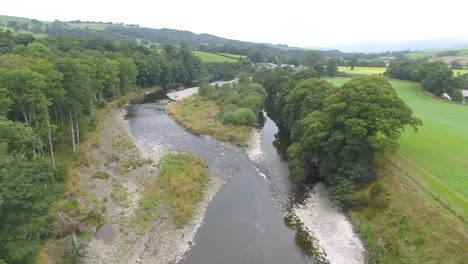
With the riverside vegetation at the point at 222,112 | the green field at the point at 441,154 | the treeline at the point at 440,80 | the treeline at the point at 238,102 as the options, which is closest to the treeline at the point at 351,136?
the green field at the point at 441,154

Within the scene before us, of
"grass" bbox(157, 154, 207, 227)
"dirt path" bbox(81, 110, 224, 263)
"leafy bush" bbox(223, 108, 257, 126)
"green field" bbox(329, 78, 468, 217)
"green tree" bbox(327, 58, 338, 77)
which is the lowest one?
"dirt path" bbox(81, 110, 224, 263)

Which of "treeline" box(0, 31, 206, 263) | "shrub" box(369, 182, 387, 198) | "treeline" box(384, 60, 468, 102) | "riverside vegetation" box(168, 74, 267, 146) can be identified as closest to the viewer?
"treeline" box(0, 31, 206, 263)

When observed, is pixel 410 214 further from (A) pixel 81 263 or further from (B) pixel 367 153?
(A) pixel 81 263

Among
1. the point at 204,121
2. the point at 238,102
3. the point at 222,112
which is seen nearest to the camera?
Result: the point at 204,121

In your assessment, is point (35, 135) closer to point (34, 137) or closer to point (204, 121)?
point (34, 137)

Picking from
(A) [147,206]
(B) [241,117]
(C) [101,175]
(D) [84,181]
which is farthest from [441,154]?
(D) [84,181]

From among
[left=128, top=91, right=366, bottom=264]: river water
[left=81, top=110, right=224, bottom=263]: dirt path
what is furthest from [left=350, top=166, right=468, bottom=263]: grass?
[left=81, top=110, right=224, bottom=263]: dirt path

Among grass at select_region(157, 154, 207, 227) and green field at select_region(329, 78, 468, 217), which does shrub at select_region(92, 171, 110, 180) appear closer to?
grass at select_region(157, 154, 207, 227)

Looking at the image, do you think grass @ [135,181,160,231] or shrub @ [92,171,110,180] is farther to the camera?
shrub @ [92,171,110,180]
